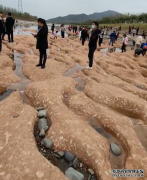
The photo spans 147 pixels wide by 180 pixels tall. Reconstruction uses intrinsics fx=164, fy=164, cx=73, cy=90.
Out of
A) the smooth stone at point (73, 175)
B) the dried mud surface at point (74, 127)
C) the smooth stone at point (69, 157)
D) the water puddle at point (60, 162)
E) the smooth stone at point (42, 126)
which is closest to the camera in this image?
the smooth stone at point (73, 175)

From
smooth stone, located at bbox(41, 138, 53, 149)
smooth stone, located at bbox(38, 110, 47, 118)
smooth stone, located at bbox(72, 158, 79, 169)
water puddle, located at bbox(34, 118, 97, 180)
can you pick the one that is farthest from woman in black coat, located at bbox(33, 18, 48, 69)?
smooth stone, located at bbox(72, 158, 79, 169)

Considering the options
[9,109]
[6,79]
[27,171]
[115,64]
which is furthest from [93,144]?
[115,64]

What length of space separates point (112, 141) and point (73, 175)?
2.12 m

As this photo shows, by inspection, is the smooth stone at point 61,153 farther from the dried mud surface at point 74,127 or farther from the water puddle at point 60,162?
the dried mud surface at point 74,127

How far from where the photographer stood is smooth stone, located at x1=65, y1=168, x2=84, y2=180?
4.16m

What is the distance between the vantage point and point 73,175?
419 centimetres

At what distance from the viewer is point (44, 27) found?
31.1 feet

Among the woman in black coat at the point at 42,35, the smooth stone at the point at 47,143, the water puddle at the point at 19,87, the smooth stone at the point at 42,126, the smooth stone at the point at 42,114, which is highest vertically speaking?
the woman in black coat at the point at 42,35

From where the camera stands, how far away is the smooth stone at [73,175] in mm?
4160

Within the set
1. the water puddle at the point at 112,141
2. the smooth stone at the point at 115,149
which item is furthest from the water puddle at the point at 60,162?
the smooth stone at the point at 115,149

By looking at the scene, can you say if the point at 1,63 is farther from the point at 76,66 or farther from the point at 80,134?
the point at 80,134

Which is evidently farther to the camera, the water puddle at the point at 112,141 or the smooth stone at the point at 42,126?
the smooth stone at the point at 42,126

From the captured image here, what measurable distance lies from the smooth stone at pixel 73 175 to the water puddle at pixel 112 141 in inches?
41.9

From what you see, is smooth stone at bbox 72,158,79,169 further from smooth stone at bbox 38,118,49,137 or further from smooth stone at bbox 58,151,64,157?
smooth stone at bbox 38,118,49,137
